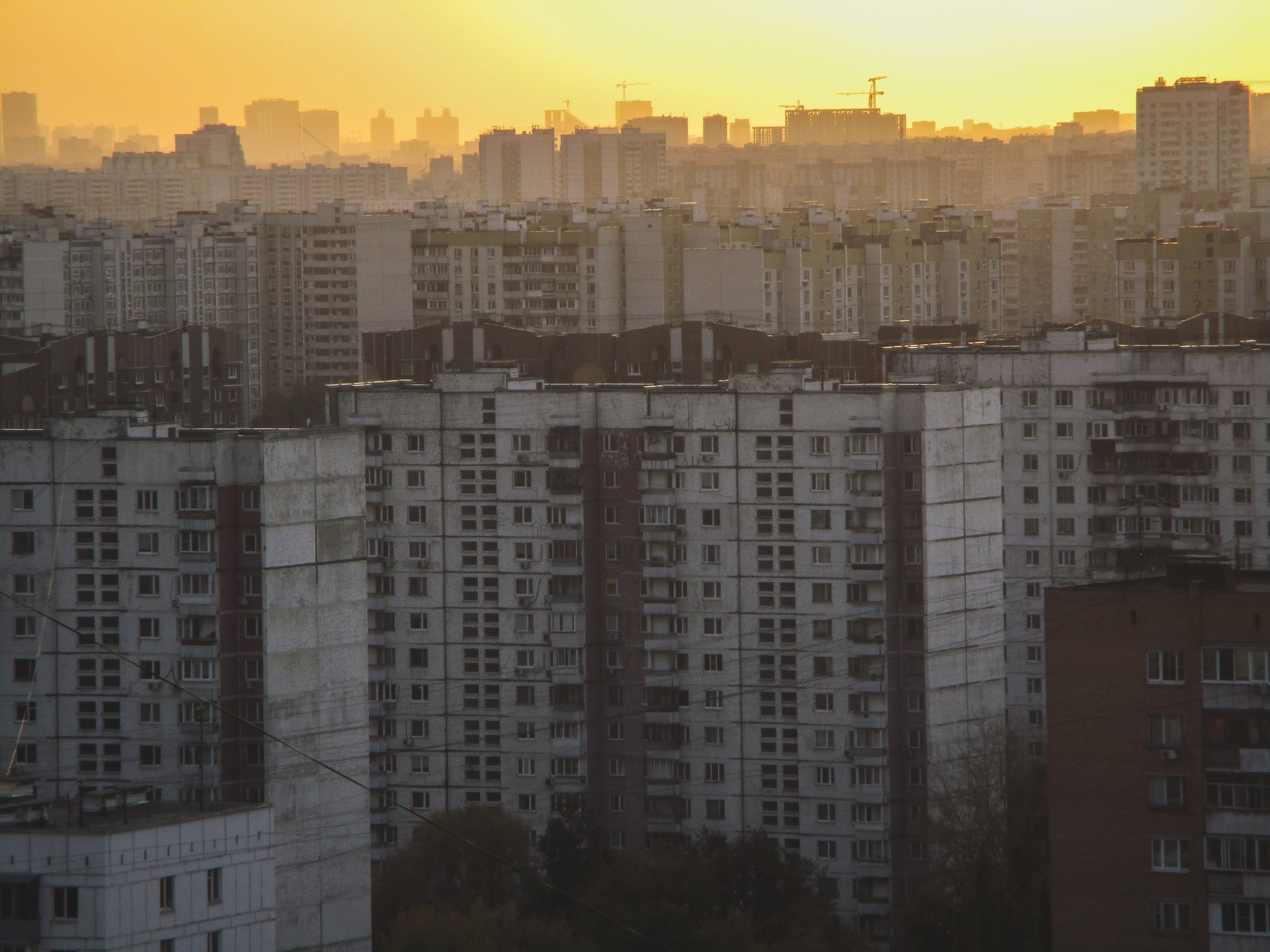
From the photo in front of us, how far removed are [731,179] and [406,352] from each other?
202ft

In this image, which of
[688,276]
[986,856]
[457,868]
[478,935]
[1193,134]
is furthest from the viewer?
[1193,134]

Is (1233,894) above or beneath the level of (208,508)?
beneath

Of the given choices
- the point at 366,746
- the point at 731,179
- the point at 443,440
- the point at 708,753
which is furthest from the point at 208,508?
the point at 731,179

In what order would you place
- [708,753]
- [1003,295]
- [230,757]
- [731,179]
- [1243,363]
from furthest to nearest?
[731,179], [1003,295], [1243,363], [708,753], [230,757]

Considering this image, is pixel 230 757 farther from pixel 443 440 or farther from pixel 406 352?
pixel 406 352

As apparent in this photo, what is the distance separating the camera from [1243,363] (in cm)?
1728

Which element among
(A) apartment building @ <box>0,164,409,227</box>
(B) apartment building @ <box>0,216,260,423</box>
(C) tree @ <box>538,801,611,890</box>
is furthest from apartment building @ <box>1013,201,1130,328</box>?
(C) tree @ <box>538,801,611,890</box>

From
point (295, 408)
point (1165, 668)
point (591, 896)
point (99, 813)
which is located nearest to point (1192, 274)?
point (295, 408)

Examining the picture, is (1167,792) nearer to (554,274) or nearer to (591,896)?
(591,896)

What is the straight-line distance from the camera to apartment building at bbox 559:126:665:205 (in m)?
81.0

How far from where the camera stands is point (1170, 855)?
29.7ft

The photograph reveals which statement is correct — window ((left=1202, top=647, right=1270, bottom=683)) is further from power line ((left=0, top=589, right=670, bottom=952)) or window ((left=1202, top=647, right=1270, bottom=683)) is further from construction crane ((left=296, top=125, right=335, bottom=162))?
construction crane ((left=296, top=125, right=335, bottom=162))

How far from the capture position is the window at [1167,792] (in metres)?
9.09

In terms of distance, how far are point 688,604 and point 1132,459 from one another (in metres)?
4.60
